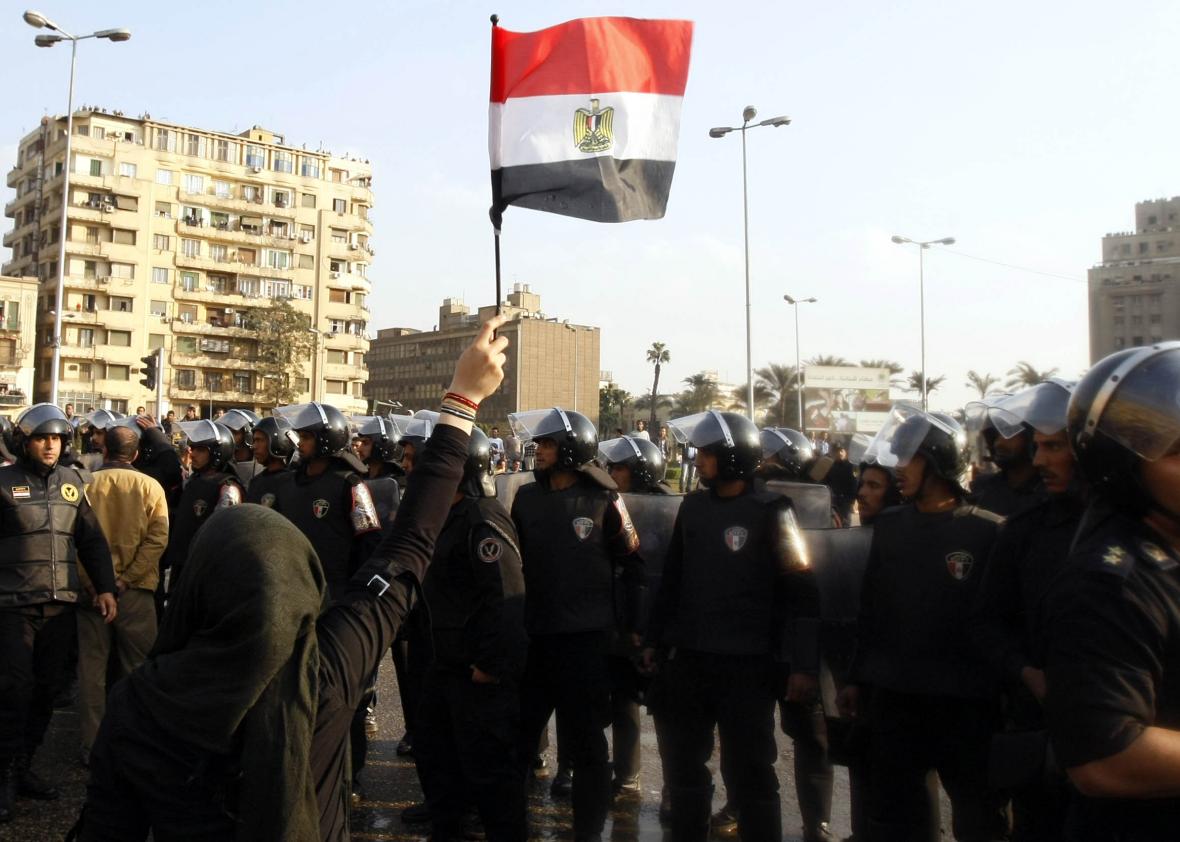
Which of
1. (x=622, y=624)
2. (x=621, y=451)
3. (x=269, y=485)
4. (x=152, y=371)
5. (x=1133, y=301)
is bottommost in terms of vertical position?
(x=622, y=624)

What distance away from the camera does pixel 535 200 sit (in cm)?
441

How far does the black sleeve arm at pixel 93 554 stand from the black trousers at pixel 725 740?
10.7 feet

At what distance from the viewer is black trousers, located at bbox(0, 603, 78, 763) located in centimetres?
525

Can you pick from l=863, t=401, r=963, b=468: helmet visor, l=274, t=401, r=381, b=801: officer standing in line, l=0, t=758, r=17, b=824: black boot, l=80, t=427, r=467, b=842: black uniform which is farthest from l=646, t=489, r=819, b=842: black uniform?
l=0, t=758, r=17, b=824: black boot

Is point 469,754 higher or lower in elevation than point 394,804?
higher

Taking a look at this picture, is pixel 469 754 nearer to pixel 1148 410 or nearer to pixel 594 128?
pixel 594 128

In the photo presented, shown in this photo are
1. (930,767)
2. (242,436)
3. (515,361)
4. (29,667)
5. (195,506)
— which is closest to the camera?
(930,767)

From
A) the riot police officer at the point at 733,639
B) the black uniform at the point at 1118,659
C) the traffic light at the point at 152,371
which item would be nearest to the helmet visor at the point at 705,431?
the riot police officer at the point at 733,639

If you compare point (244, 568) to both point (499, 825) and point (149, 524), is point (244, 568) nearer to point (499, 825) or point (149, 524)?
point (499, 825)

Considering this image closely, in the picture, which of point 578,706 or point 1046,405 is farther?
point 578,706

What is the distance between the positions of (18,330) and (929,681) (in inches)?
2728

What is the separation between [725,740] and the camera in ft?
14.8

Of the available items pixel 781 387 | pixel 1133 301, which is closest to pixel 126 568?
pixel 1133 301

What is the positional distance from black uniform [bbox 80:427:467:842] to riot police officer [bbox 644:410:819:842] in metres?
2.60
